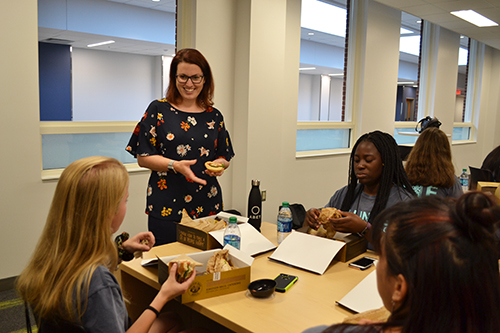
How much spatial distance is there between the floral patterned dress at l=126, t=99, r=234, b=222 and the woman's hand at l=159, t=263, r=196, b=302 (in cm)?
88

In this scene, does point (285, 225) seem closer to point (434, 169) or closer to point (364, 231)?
point (364, 231)

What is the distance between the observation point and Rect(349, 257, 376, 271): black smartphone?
166 cm

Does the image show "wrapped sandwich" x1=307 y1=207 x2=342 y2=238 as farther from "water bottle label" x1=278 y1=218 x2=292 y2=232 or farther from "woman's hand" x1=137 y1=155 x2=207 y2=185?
"woman's hand" x1=137 y1=155 x2=207 y2=185

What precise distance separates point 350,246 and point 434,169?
110cm

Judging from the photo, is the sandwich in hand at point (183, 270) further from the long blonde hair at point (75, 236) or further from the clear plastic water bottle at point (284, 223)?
the clear plastic water bottle at point (284, 223)

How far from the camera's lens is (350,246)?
174cm

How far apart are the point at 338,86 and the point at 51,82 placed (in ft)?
13.0

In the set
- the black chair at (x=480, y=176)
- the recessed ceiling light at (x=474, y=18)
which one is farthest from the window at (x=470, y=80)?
the black chair at (x=480, y=176)

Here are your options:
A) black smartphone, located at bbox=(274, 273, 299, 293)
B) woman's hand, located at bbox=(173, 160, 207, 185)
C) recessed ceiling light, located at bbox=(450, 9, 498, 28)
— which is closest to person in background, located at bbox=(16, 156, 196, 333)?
black smartphone, located at bbox=(274, 273, 299, 293)

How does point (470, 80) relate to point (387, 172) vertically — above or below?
above

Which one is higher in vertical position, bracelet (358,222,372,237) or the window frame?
the window frame

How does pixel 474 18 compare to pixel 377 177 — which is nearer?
pixel 377 177

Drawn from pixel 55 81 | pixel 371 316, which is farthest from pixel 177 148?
pixel 55 81

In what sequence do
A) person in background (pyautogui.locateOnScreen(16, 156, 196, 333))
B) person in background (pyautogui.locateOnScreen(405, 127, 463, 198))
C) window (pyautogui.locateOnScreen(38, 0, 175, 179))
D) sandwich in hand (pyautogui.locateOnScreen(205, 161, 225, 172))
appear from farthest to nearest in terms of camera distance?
window (pyautogui.locateOnScreen(38, 0, 175, 179))
person in background (pyautogui.locateOnScreen(405, 127, 463, 198))
sandwich in hand (pyautogui.locateOnScreen(205, 161, 225, 172))
person in background (pyautogui.locateOnScreen(16, 156, 196, 333))
